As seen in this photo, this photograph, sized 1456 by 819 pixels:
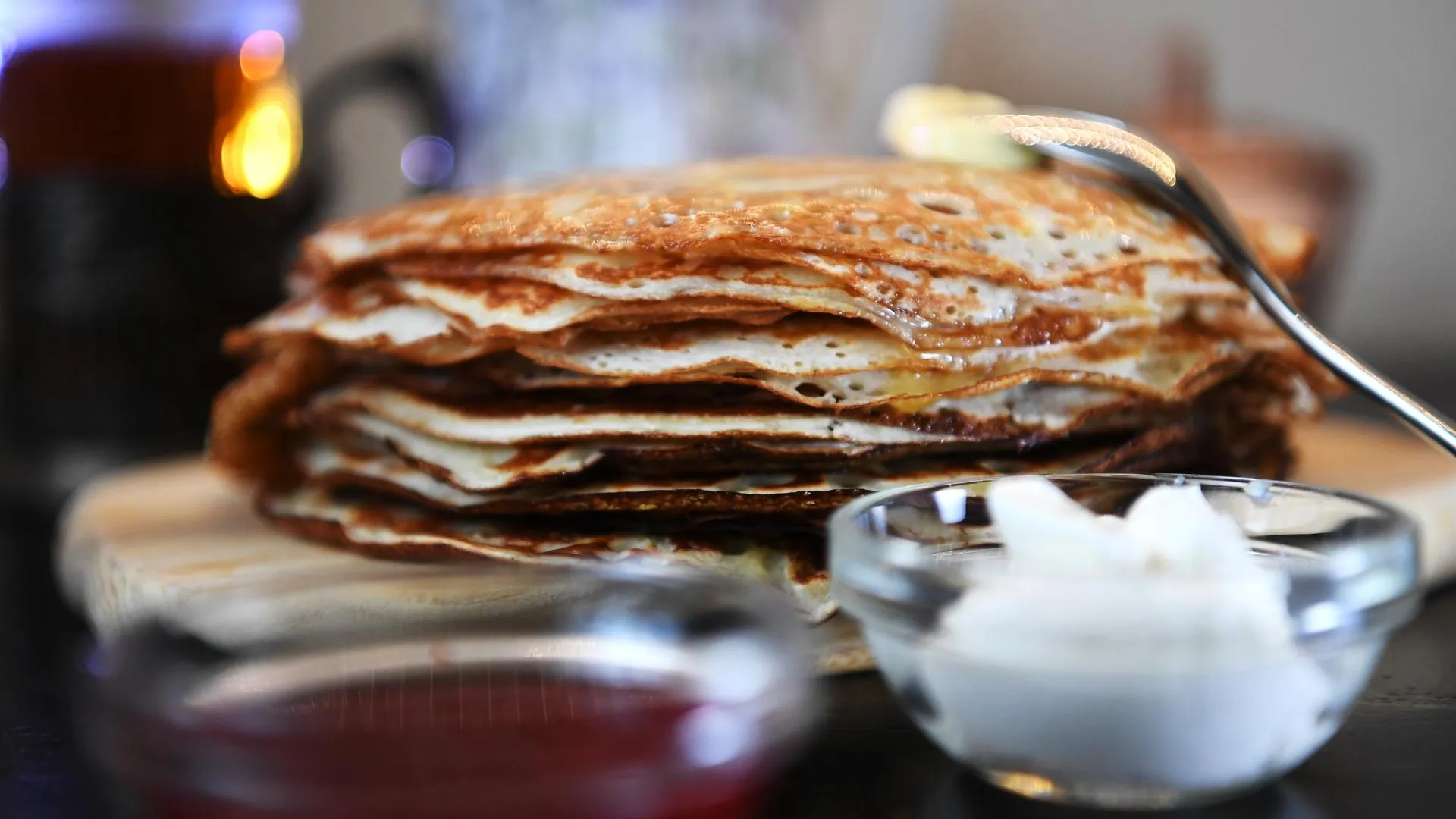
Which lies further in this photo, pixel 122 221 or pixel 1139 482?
pixel 122 221

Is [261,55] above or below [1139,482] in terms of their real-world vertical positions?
above

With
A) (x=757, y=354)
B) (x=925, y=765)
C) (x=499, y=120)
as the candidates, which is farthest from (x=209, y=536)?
(x=499, y=120)

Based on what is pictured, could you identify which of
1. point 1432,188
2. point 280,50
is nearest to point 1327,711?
point 280,50

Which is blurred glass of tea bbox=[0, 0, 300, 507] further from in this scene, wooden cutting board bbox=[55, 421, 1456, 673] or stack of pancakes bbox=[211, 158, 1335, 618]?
stack of pancakes bbox=[211, 158, 1335, 618]

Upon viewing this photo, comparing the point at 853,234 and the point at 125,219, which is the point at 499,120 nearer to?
the point at 125,219

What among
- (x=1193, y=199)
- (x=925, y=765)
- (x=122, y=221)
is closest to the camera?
(x=925, y=765)

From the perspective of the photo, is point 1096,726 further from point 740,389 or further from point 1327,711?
point 740,389

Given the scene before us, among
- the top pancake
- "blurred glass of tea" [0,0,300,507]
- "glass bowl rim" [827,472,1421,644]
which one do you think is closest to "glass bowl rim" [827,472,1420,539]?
"glass bowl rim" [827,472,1421,644]
